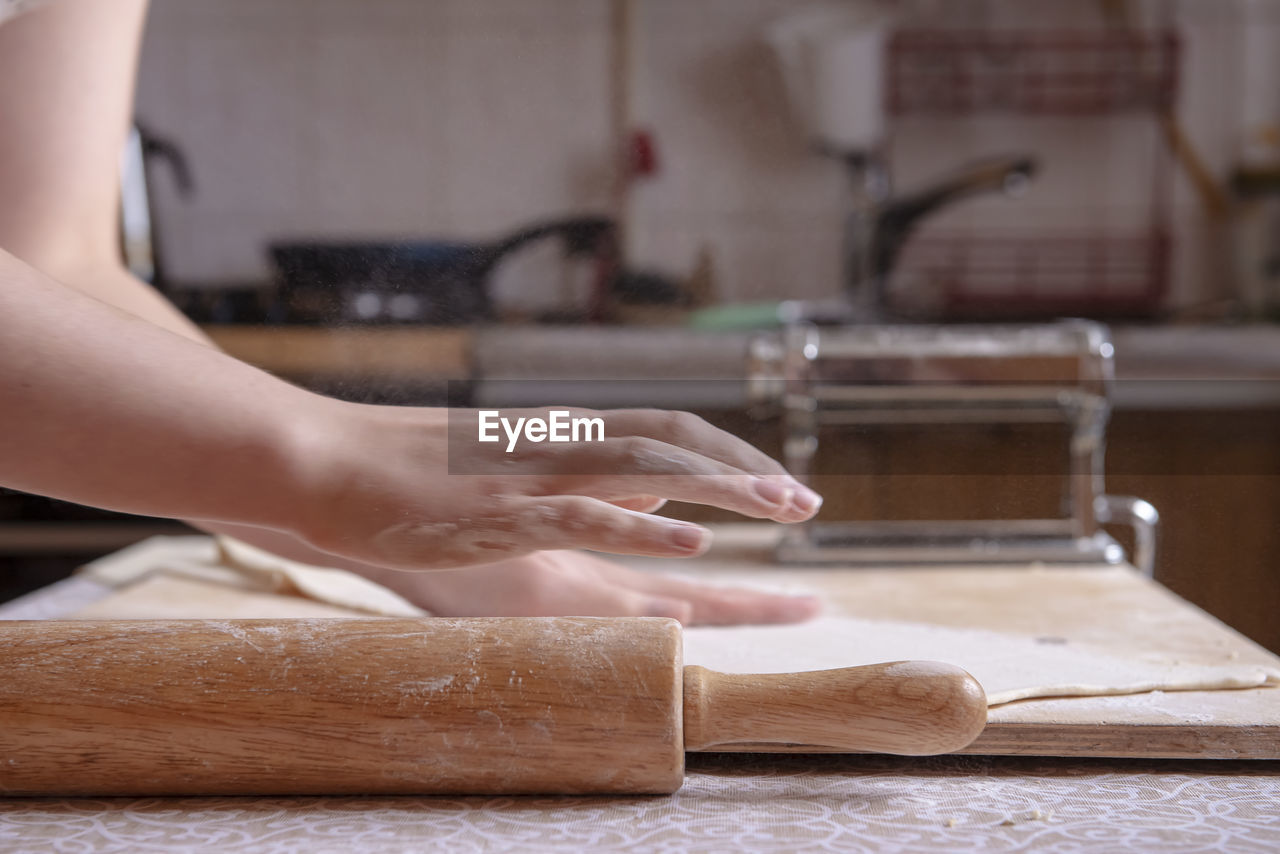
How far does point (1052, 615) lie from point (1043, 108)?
2.35ft

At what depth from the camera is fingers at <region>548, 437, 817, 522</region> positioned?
28 centimetres

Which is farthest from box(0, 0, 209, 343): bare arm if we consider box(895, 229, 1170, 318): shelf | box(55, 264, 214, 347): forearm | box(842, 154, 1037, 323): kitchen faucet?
box(895, 229, 1170, 318): shelf

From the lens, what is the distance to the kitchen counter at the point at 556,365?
12.3 inches

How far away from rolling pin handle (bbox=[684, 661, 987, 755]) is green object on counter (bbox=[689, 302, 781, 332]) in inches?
9.3

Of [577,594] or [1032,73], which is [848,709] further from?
[1032,73]

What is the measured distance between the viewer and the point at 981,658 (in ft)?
1.06

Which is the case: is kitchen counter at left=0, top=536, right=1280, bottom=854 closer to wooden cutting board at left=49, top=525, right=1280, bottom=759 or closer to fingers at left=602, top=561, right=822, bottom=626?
wooden cutting board at left=49, top=525, right=1280, bottom=759

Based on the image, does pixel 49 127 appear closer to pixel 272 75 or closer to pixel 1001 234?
pixel 272 75

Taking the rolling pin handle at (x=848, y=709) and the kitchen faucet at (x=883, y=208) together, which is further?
the kitchen faucet at (x=883, y=208)

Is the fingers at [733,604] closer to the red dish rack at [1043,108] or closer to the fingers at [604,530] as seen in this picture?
the fingers at [604,530]

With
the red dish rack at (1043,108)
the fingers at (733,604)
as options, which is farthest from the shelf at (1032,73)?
the fingers at (733,604)

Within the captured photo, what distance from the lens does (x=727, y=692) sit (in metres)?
0.26

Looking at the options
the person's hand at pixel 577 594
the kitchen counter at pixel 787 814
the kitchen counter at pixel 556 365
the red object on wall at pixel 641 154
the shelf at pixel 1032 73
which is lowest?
the kitchen counter at pixel 787 814

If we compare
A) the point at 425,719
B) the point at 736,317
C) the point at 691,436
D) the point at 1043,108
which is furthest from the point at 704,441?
the point at 1043,108
